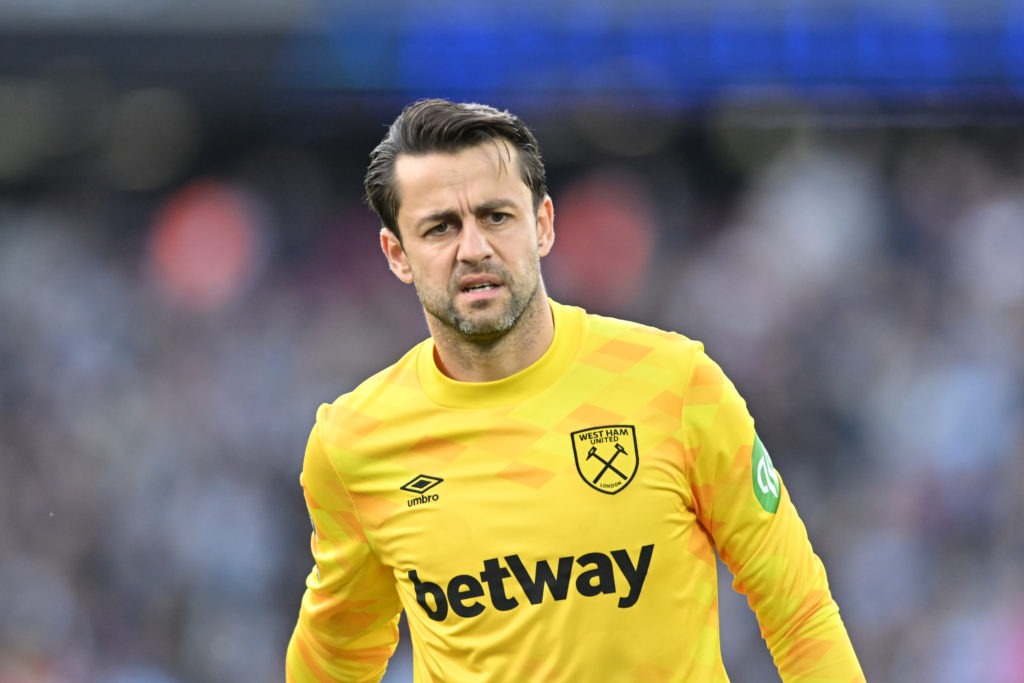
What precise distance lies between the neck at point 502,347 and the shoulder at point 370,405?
3.5 inches

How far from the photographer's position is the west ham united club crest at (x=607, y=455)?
2.37 metres

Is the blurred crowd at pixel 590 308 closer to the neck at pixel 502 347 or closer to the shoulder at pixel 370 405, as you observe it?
the shoulder at pixel 370 405

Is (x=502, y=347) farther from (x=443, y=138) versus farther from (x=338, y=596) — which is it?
(x=338, y=596)

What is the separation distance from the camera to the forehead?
2.43 meters

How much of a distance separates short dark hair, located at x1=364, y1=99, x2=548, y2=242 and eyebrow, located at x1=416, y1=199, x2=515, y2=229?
0.11m

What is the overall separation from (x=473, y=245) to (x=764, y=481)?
78 centimetres

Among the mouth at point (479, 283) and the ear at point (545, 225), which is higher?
the ear at point (545, 225)

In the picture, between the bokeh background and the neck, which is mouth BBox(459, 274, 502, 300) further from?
the bokeh background

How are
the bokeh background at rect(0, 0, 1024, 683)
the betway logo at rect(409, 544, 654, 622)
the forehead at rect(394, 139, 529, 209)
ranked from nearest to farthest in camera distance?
the betway logo at rect(409, 544, 654, 622) → the forehead at rect(394, 139, 529, 209) → the bokeh background at rect(0, 0, 1024, 683)

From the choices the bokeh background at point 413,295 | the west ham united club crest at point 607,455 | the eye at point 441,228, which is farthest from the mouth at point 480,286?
the bokeh background at point 413,295

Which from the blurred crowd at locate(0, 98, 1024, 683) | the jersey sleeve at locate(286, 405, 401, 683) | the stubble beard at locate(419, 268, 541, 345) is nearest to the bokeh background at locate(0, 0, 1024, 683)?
the blurred crowd at locate(0, 98, 1024, 683)

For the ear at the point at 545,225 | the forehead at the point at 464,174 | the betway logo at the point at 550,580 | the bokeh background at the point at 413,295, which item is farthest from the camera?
the bokeh background at the point at 413,295

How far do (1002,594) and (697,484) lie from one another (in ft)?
17.3

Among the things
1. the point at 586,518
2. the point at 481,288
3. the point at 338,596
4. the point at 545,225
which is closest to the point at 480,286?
the point at 481,288
